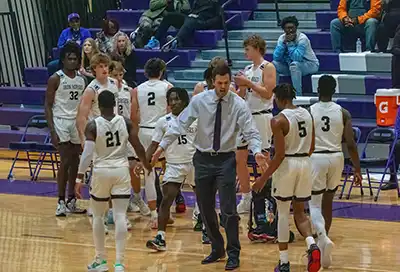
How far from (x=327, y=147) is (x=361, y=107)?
520cm

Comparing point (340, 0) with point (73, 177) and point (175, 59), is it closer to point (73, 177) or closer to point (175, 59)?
point (175, 59)

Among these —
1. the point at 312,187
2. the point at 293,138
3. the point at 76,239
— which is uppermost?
the point at 293,138

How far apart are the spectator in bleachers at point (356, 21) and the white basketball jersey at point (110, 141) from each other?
6.86 metres

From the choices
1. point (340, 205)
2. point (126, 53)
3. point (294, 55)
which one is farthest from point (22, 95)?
point (340, 205)

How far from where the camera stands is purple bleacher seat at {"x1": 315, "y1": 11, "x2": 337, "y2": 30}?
52.1 feet

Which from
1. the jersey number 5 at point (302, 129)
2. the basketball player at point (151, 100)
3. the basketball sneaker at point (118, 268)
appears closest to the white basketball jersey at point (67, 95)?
the basketball player at point (151, 100)

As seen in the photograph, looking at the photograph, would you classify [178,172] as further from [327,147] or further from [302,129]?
[302,129]

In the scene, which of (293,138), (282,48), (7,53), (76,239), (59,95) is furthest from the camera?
(7,53)

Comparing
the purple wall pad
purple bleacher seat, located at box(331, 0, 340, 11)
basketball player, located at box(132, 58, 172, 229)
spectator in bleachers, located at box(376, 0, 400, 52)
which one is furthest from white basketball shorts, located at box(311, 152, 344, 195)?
purple bleacher seat, located at box(331, 0, 340, 11)

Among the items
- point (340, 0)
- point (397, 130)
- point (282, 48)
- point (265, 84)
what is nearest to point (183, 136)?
point (265, 84)

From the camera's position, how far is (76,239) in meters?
10.1

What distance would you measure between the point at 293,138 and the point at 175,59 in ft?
26.5

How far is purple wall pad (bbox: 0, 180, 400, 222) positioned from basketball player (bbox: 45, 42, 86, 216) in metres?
1.15

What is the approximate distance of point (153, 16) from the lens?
1666 centimetres
